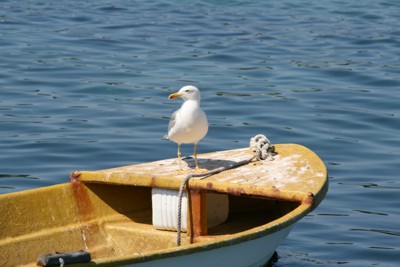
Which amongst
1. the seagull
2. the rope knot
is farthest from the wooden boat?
the seagull

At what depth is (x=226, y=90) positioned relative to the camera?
2012 centimetres

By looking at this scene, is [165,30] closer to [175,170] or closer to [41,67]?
[41,67]

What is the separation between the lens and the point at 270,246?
33.2 feet

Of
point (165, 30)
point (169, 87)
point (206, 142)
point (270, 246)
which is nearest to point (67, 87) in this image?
point (169, 87)

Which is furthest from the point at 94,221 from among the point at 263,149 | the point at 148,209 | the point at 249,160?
the point at 263,149

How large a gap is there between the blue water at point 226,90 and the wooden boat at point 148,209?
1.23 meters

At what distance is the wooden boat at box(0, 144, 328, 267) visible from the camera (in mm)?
9695

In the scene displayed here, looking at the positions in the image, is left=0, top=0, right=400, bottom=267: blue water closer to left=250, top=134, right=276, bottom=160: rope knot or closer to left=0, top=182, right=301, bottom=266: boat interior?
left=0, top=182, right=301, bottom=266: boat interior

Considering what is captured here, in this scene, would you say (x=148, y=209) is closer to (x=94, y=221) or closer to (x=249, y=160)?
(x=94, y=221)

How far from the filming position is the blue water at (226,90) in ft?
45.1

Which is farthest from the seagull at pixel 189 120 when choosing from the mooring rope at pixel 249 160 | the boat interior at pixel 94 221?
the boat interior at pixel 94 221

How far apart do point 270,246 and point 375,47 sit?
50.9 ft

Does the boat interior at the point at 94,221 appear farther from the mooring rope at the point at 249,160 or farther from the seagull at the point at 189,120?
the seagull at the point at 189,120

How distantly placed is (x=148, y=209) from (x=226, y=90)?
30.6 ft
